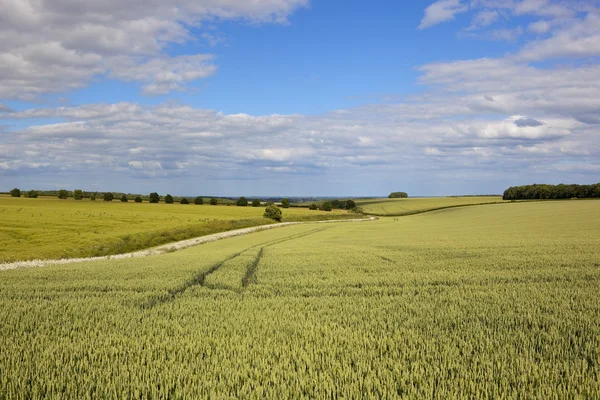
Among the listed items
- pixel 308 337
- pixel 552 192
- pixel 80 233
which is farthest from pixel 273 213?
pixel 552 192

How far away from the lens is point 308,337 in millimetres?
6234

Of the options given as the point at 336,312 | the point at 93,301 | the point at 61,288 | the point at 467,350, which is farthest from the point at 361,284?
the point at 61,288

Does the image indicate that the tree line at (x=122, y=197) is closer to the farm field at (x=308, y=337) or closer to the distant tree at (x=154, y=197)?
the distant tree at (x=154, y=197)

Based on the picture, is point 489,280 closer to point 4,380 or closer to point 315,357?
point 315,357

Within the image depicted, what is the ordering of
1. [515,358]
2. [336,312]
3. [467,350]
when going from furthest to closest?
1. [336,312]
2. [467,350]
3. [515,358]

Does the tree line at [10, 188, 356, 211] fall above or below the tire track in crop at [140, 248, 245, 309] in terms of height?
above

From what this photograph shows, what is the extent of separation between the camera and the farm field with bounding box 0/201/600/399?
4.60 m

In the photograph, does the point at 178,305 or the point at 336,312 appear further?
the point at 178,305

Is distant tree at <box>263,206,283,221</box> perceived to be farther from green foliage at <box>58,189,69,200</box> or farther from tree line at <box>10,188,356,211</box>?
green foliage at <box>58,189,69,200</box>

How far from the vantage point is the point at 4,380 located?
4809mm

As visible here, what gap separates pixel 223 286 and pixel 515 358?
25.7 feet

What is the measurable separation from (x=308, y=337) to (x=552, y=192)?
4453 inches

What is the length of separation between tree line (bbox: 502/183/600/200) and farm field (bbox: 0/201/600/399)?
9894 cm

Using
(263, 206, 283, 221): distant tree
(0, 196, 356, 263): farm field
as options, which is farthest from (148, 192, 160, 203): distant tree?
(0, 196, 356, 263): farm field
